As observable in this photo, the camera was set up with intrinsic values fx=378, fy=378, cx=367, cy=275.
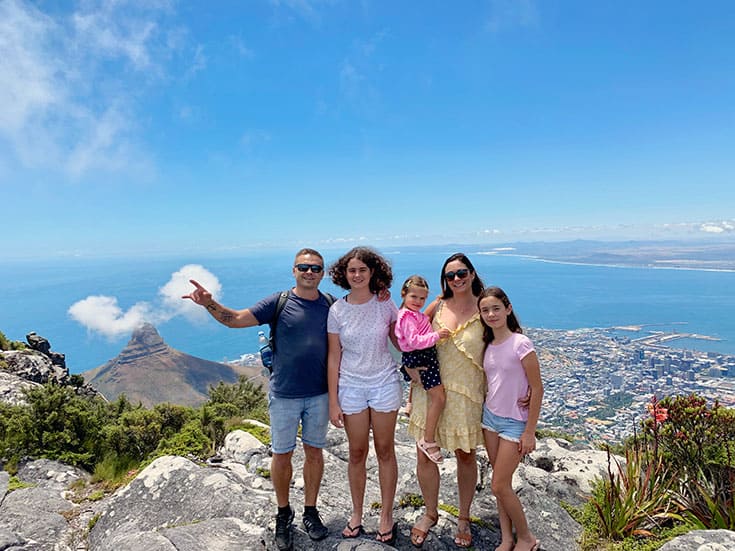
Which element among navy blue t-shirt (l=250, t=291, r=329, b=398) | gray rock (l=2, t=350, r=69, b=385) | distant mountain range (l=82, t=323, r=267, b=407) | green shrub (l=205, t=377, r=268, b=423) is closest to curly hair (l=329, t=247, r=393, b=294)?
navy blue t-shirt (l=250, t=291, r=329, b=398)

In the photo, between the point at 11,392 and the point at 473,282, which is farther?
the point at 11,392

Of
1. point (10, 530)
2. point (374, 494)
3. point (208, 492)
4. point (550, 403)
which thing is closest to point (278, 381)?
point (208, 492)

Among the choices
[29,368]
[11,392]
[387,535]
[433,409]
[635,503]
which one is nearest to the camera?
[433,409]

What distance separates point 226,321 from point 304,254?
0.96 m

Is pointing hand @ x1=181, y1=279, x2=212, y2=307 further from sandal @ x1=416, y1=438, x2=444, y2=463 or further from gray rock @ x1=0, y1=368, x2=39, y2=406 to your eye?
gray rock @ x1=0, y1=368, x2=39, y2=406

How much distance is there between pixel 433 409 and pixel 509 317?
3.51 feet

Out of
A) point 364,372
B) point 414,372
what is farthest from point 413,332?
point 364,372

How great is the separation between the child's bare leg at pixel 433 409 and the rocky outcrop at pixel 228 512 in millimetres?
1068

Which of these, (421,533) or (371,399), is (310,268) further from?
(421,533)

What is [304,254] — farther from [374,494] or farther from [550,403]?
[550,403]

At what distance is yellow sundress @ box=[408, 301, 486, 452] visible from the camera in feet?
11.3

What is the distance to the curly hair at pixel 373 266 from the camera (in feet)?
11.4

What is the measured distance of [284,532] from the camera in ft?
11.6

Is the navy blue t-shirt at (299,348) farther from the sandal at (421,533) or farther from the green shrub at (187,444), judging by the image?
the green shrub at (187,444)
